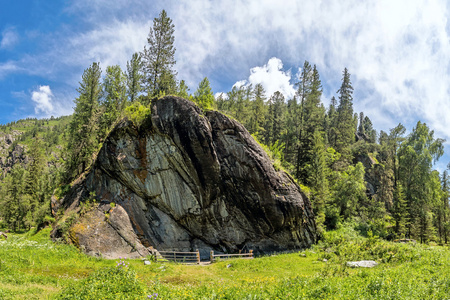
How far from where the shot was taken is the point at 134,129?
2394 centimetres

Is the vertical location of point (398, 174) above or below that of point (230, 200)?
above

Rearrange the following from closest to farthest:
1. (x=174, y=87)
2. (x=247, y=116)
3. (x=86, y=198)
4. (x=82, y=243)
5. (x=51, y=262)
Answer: (x=51, y=262)
(x=82, y=243)
(x=86, y=198)
(x=174, y=87)
(x=247, y=116)

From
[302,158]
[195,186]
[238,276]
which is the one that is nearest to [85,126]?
[195,186]

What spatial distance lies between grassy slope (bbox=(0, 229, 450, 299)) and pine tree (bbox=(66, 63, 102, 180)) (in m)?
9.60

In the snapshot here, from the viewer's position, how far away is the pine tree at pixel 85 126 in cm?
2922

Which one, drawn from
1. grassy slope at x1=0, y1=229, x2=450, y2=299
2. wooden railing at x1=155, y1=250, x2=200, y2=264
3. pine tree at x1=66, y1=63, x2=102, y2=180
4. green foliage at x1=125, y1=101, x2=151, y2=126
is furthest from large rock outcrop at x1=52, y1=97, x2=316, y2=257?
pine tree at x1=66, y1=63, x2=102, y2=180

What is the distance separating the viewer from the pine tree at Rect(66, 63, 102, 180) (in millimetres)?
29219

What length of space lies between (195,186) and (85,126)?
17.5 meters

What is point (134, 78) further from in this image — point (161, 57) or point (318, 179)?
point (318, 179)

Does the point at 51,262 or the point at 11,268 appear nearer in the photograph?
the point at 11,268

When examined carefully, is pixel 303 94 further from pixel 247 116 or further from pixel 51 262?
pixel 51 262

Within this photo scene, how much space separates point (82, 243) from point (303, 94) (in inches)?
1532

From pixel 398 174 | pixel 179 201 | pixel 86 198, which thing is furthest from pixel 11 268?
pixel 398 174

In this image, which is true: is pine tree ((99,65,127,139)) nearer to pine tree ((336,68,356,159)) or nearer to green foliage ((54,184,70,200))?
green foliage ((54,184,70,200))
